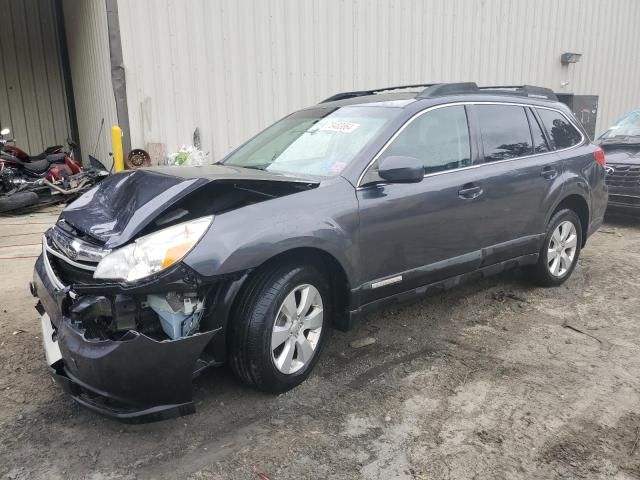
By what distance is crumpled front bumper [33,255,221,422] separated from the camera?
243 cm

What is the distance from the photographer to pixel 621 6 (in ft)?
46.7

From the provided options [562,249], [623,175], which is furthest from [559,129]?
[623,175]

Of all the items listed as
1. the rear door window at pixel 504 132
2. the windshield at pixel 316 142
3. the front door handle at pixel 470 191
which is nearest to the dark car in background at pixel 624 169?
the rear door window at pixel 504 132

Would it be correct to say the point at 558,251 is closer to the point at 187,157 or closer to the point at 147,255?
the point at 147,255

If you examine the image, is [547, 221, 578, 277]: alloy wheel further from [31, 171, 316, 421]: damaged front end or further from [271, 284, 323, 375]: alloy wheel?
[31, 171, 316, 421]: damaged front end

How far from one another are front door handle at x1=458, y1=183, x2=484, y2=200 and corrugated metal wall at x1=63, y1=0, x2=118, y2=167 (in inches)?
239

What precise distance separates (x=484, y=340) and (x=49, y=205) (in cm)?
730

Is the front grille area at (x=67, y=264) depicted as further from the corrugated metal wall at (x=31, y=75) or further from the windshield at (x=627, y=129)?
the corrugated metal wall at (x=31, y=75)

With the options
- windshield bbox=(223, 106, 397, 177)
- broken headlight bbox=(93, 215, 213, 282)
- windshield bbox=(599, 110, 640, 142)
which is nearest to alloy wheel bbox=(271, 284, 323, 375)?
broken headlight bbox=(93, 215, 213, 282)

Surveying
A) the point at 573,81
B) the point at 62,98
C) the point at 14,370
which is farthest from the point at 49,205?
the point at 573,81

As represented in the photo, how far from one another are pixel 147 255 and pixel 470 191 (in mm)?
2350

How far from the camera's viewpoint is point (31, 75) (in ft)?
36.7

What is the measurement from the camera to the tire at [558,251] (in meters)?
4.76

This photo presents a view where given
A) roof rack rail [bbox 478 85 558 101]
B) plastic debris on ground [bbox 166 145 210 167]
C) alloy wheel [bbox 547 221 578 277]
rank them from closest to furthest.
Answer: roof rack rail [bbox 478 85 558 101] < alloy wheel [bbox 547 221 578 277] < plastic debris on ground [bbox 166 145 210 167]
